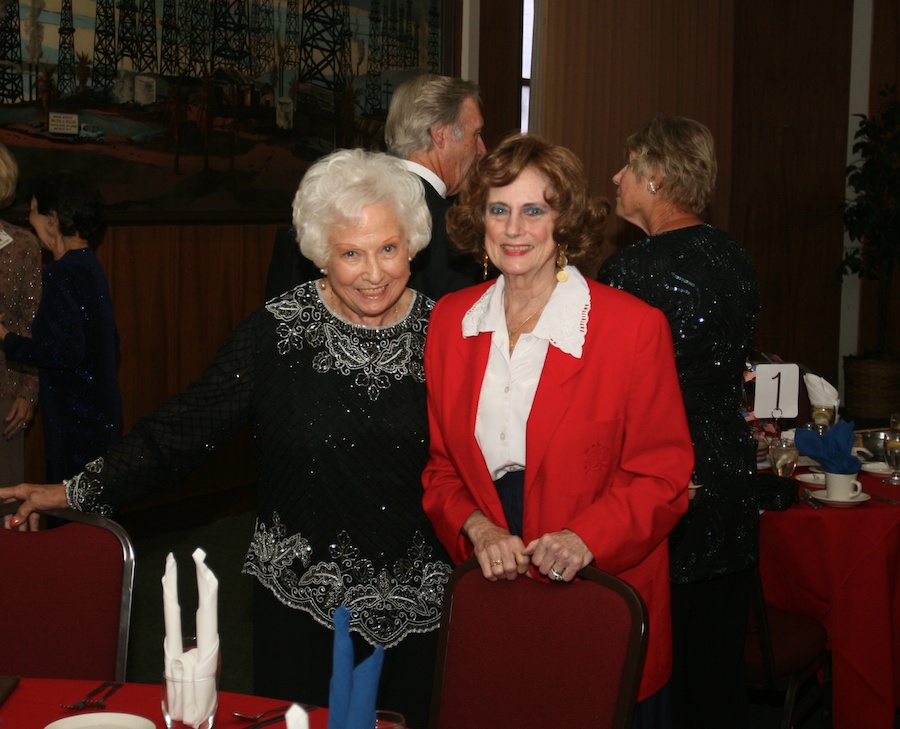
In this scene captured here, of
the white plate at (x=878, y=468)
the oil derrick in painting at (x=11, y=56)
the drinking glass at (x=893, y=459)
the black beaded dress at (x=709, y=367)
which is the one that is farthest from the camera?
the oil derrick in painting at (x=11, y=56)

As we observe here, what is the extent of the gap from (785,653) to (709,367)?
92 cm

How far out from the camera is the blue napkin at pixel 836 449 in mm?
3283

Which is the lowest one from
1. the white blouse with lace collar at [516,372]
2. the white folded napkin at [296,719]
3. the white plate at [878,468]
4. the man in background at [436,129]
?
the white plate at [878,468]

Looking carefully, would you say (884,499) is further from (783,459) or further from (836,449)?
(783,459)

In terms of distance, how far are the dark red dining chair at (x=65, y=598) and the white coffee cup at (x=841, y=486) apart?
2.07 meters

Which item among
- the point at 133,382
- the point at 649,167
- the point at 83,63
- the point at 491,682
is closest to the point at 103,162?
the point at 83,63

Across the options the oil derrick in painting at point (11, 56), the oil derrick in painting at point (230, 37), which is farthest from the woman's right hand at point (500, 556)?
the oil derrick in painting at point (230, 37)

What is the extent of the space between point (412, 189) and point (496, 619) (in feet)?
2.95

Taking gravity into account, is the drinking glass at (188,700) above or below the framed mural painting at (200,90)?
below

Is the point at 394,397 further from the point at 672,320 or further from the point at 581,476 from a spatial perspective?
the point at 672,320

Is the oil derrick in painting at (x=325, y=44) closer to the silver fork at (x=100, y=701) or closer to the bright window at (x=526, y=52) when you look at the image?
the bright window at (x=526, y=52)

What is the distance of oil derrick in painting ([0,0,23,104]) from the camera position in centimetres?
456

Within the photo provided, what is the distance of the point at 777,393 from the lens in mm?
3744

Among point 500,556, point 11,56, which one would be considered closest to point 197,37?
point 11,56
